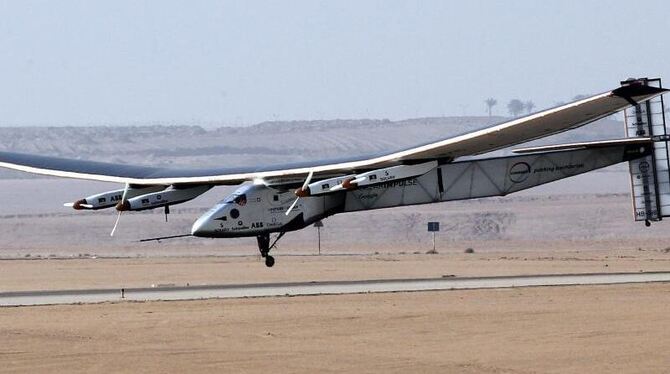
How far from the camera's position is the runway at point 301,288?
122ft

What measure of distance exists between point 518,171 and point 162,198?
39.9 feet

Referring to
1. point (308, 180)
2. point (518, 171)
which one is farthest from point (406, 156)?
point (518, 171)

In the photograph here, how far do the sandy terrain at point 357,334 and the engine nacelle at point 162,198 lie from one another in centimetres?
1207

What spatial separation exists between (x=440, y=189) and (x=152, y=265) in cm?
1853

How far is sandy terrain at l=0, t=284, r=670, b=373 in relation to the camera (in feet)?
78.6

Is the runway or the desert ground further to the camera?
the runway

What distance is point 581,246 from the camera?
86000 mm

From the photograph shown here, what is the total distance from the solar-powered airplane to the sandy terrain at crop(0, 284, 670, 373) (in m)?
9.06

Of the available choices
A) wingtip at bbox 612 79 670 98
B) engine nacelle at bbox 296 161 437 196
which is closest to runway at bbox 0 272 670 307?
engine nacelle at bbox 296 161 437 196

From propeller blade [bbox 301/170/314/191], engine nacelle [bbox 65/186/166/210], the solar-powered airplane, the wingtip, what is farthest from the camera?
engine nacelle [bbox 65/186/166/210]

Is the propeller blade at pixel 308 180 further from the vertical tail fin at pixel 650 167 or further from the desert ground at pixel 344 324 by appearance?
the vertical tail fin at pixel 650 167

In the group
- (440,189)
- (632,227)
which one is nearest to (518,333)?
(440,189)

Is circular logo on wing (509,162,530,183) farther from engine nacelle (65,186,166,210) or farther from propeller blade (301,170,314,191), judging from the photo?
engine nacelle (65,186,166,210)

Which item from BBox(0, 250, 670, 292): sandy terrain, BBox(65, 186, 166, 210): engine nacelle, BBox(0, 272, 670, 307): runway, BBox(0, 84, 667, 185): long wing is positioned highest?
BBox(0, 84, 667, 185): long wing
